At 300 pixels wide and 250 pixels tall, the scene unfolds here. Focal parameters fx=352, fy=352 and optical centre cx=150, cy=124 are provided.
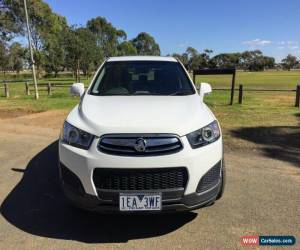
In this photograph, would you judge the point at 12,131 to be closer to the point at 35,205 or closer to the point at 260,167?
Answer: the point at 35,205

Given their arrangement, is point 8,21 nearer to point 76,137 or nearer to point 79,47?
point 79,47

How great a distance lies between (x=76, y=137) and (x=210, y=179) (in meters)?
1.39

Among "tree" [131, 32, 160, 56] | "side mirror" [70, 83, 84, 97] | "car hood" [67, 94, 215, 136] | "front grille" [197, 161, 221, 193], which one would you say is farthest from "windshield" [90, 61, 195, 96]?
"tree" [131, 32, 160, 56]

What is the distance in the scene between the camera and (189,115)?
3.62m

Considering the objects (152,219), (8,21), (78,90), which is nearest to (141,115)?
(152,219)

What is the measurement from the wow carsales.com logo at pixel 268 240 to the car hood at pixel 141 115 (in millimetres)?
1214

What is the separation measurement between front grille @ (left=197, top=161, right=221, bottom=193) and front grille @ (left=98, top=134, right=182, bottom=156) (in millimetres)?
407

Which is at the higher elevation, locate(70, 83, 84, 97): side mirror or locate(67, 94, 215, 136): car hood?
locate(70, 83, 84, 97): side mirror

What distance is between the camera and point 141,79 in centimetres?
505

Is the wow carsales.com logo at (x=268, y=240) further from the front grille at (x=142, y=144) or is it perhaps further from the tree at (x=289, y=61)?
the tree at (x=289, y=61)

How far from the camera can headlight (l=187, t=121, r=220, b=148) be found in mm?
3367

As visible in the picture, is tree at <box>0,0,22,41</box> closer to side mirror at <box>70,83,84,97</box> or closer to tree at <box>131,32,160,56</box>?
side mirror at <box>70,83,84,97</box>

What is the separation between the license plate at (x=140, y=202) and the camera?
3.24m

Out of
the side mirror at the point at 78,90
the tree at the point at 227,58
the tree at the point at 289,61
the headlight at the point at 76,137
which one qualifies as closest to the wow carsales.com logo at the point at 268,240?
the headlight at the point at 76,137
